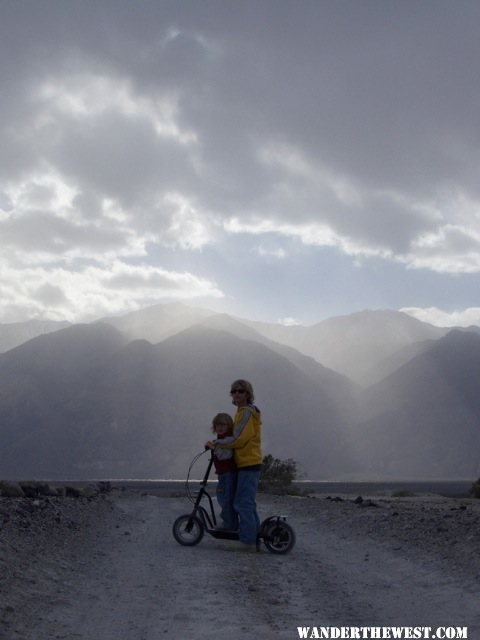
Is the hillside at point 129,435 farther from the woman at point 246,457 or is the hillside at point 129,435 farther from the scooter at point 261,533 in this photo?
the woman at point 246,457

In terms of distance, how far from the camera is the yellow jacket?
11.2 m

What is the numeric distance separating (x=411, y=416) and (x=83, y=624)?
651 feet

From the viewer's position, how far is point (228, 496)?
11.5m

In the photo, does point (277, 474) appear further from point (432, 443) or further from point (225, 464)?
point (432, 443)

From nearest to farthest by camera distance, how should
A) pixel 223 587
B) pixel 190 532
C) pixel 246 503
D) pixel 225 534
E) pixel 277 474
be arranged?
pixel 223 587
pixel 246 503
pixel 225 534
pixel 190 532
pixel 277 474

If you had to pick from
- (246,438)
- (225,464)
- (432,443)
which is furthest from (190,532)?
(432,443)

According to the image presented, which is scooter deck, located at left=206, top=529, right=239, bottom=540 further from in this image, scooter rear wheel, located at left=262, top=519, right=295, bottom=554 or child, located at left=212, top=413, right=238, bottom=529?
scooter rear wheel, located at left=262, top=519, right=295, bottom=554

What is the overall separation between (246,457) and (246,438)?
1.03 feet

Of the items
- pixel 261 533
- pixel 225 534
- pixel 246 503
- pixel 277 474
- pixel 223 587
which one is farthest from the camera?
pixel 277 474

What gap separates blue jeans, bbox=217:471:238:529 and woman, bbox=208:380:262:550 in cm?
12

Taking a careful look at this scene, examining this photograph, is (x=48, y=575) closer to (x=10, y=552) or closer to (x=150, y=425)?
(x=10, y=552)

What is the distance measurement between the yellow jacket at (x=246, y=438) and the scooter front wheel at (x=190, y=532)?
140 centimetres

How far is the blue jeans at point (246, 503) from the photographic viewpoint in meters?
11.3

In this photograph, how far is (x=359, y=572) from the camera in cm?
1001
